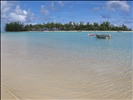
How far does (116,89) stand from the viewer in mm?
6207

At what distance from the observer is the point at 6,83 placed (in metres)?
6.62

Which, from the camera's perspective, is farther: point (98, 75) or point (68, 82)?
point (98, 75)

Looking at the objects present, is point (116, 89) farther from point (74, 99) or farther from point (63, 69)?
point (63, 69)

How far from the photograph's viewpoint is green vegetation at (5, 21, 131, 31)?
126m

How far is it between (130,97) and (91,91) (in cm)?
107

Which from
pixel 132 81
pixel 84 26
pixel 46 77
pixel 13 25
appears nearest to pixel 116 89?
pixel 132 81

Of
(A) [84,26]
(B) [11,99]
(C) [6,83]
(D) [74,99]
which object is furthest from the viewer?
(A) [84,26]

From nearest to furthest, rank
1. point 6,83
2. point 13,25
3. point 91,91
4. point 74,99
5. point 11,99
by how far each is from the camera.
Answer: point 11,99
point 74,99
point 91,91
point 6,83
point 13,25

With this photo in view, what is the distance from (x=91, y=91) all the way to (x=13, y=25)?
145 meters

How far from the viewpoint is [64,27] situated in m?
136

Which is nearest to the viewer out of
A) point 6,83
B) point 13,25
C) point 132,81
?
point 6,83

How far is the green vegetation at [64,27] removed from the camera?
126 meters

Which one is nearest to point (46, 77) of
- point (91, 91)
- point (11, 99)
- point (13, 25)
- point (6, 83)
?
point (6, 83)

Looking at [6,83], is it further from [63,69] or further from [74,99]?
[63,69]
